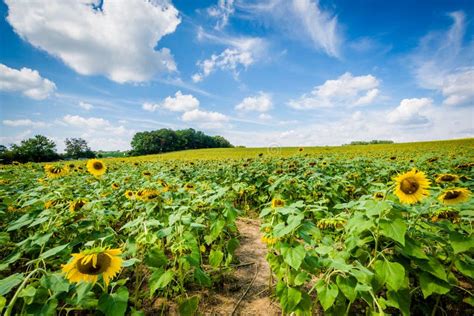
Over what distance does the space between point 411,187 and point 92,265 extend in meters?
2.48

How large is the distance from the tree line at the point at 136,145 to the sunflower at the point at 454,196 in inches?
1195

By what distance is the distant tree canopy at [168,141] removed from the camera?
7366 cm

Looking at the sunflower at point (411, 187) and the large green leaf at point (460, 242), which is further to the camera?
the sunflower at point (411, 187)

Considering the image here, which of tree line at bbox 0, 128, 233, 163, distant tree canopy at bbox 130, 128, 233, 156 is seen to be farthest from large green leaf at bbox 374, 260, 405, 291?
distant tree canopy at bbox 130, 128, 233, 156

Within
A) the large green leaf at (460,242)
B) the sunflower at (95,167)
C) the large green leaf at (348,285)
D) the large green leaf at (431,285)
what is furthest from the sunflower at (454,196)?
the sunflower at (95,167)

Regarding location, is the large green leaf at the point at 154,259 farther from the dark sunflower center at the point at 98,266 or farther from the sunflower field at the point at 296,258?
the dark sunflower center at the point at 98,266

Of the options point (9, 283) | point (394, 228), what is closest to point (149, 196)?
point (9, 283)

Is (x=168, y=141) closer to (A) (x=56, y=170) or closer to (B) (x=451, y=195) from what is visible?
(A) (x=56, y=170)

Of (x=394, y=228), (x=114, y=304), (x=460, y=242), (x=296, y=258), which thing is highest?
(x=394, y=228)

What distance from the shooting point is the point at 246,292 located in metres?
2.63

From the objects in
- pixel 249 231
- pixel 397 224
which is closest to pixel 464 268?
pixel 397 224

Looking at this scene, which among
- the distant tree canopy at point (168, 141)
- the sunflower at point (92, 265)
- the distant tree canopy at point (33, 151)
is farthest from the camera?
the distant tree canopy at point (168, 141)

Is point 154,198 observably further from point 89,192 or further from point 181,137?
point 181,137

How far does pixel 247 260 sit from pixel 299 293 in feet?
5.65
